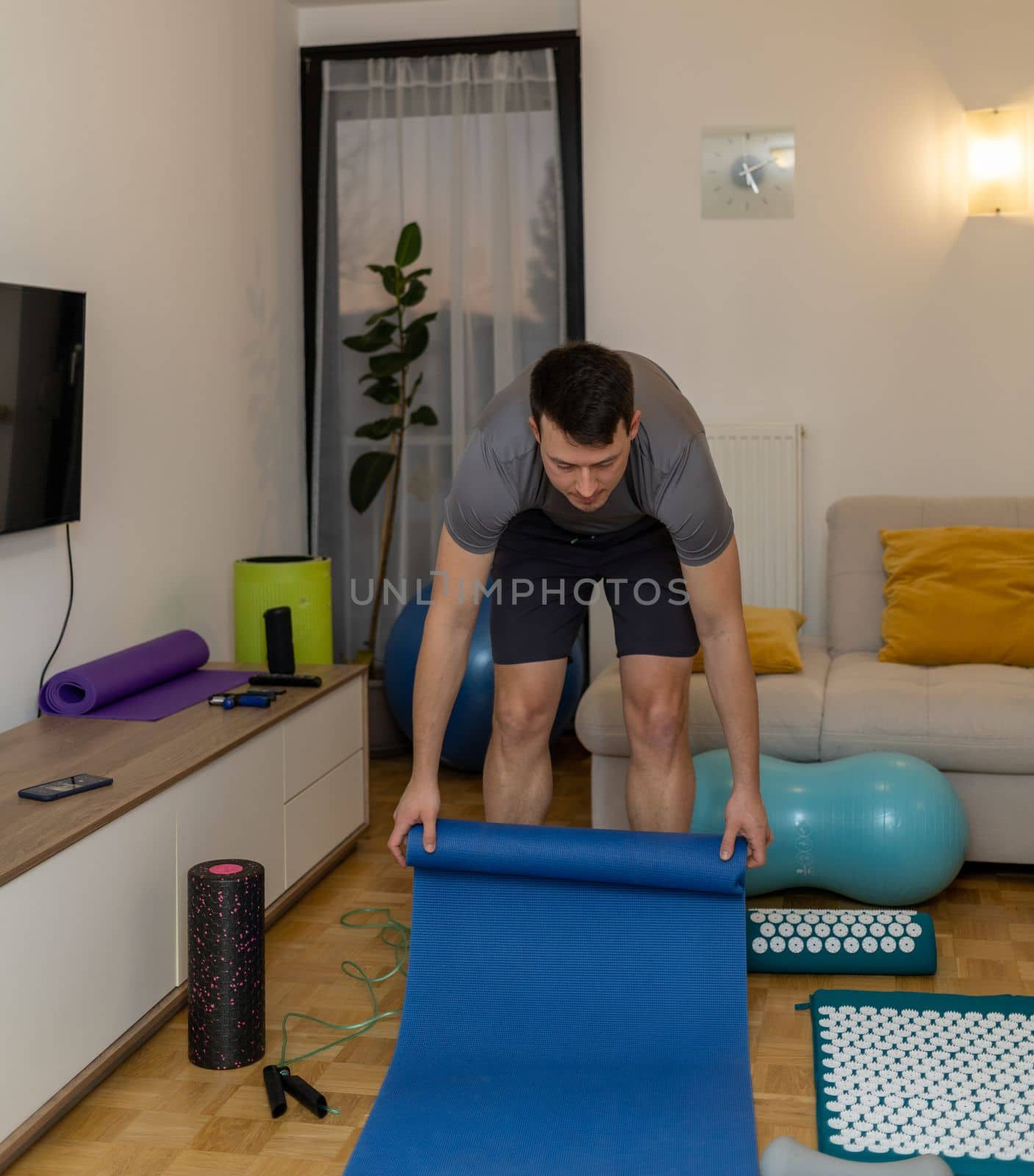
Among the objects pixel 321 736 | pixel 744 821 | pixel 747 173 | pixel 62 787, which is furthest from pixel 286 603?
pixel 747 173

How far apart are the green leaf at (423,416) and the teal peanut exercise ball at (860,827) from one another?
68.4 inches

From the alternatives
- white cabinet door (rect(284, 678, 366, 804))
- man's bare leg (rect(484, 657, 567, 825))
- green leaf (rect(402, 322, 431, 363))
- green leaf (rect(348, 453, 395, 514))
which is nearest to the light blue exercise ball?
green leaf (rect(348, 453, 395, 514))

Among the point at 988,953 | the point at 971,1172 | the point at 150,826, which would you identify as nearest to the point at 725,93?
the point at 988,953

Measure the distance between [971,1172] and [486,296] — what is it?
125 inches

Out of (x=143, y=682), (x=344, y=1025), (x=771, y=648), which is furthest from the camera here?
(x=771, y=648)

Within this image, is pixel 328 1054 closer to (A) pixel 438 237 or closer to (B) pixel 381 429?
(B) pixel 381 429

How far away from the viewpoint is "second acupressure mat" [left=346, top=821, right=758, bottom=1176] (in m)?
1.84

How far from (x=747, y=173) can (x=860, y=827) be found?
2.35m

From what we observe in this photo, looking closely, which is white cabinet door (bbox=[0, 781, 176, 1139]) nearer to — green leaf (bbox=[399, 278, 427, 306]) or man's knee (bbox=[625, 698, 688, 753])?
man's knee (bbox=[625, 698, 688, 753])

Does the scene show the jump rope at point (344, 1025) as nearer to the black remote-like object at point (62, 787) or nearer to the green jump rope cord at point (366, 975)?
the green jump rope cord at point (366, 975)

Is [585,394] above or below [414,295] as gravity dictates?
below

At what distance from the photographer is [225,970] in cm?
222

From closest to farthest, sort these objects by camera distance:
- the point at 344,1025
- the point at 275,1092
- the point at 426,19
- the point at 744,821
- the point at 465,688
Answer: the point at 744,821
the point at 275,1092
the point at 344,1025
the point at 465,688
the point at 426,19

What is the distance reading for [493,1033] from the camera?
79.0 inches
